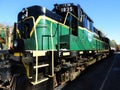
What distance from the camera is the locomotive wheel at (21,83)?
20.4 ft

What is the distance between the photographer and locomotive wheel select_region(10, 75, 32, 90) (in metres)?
6.23

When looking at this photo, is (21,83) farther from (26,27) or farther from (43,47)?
(26,27)

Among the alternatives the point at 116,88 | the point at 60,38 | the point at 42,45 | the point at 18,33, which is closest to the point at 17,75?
the point at 42,45

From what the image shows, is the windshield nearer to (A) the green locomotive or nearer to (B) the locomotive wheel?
(A) the green locomotive

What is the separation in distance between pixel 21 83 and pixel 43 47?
2.21 meters

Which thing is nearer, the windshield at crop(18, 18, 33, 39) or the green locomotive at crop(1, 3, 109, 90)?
the green locomotive at crop(1, 3, 109, 90)

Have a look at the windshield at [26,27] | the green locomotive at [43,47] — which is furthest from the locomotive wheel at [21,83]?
the windshield at [26,27]

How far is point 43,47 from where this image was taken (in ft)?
26.9

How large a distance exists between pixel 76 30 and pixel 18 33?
3394 mm

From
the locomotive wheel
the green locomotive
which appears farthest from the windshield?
the locomotive wheel

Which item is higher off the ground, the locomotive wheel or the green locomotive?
the green locomotive

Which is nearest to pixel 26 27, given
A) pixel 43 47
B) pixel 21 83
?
pixel 43 47

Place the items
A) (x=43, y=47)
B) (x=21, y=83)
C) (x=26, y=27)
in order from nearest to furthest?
(x=21, y=83)
(x=43, y=47)
(x=26, y=27)

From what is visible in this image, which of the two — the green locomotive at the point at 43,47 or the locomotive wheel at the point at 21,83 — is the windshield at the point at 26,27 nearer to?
the green locomotive at the point at 43,47
